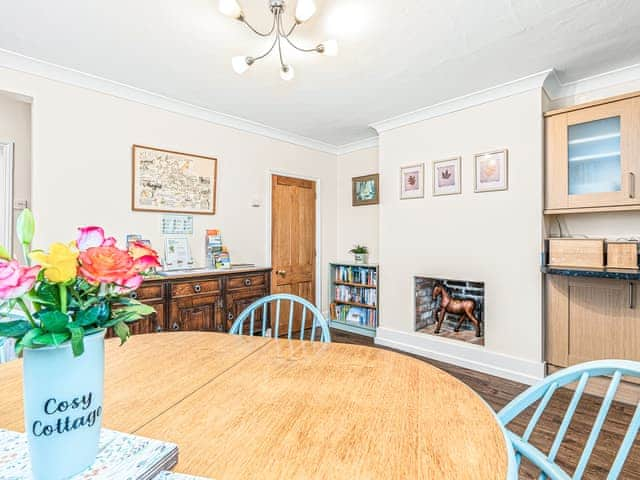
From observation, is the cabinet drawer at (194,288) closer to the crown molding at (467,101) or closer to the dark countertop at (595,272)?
the crown molding at (467,101)

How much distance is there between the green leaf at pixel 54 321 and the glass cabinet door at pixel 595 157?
10.8 feet

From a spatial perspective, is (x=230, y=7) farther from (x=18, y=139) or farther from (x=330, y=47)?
(x=18, y=139)

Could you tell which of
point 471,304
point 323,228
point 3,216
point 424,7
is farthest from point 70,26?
point 471,304

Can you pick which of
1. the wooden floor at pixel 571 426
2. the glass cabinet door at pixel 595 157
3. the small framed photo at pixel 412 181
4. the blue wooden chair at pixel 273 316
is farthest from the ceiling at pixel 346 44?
the wooden floor at pixel 571 426

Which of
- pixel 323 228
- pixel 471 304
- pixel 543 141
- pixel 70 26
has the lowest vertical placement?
pixel 471 304

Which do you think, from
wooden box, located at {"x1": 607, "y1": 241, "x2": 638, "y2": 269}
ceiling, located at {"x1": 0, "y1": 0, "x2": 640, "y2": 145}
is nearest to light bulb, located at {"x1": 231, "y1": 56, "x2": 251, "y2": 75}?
ceiling, located at {"x1": 0, "y1": 0, "x2": 640, "y2": 145}

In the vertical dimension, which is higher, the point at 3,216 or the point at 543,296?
the point at 3,216

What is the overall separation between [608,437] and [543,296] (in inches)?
42.3

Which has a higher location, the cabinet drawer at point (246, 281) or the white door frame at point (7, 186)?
the white door frame at point (7, 186)

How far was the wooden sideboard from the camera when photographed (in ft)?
8.99

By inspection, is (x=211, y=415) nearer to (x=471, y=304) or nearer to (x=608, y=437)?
(x=608, y=437)

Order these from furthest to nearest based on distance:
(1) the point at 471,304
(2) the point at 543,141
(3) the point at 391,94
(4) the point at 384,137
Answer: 1. (4) the point at 384,137
2. (1) the point at 471,304
3. (3) the point at 391,94
4. (2) the point at 543,141

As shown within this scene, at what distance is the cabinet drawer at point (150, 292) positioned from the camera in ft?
8.77

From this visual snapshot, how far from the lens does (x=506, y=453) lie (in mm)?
754
